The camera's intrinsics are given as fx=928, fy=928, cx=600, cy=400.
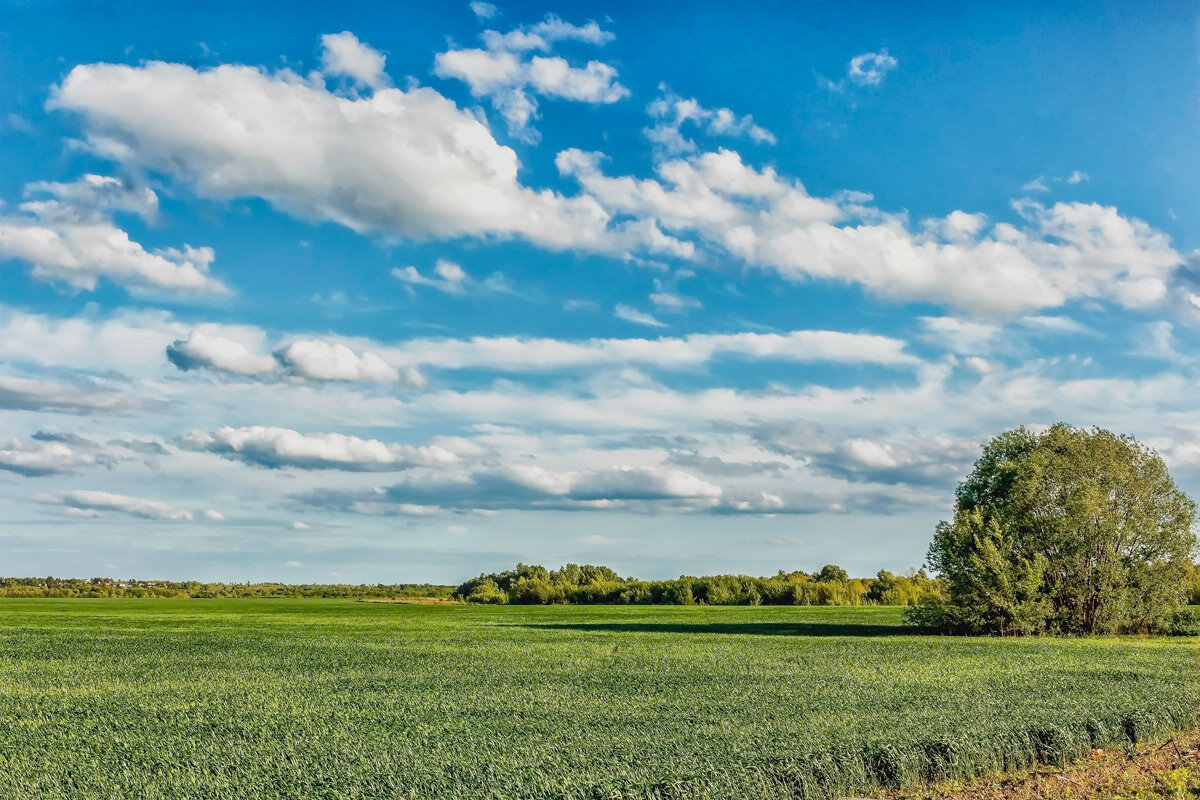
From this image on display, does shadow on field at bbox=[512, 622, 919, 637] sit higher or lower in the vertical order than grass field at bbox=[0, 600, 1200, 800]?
lower

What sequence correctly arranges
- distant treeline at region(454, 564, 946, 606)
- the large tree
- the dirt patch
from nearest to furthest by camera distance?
the dirt patch < the large tree < distant treeline at region(454, 564, 946, 606)

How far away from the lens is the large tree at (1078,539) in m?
35.5

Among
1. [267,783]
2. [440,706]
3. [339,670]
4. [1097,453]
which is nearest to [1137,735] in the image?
[440,706]

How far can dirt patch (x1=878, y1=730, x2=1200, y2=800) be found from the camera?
33.9 feet

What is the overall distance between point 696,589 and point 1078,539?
62.5m

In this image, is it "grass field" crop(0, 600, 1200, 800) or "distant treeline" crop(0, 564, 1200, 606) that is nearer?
"grass field" crop(0, 600, 1200, 800)

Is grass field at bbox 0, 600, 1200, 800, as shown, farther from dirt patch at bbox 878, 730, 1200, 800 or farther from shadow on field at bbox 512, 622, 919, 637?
shadow on field at bbox 512, 622, 919, 637

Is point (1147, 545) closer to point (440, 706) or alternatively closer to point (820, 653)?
point (820, 653)

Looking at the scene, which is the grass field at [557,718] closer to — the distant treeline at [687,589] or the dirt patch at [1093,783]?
the dirt patch at [1093,783]

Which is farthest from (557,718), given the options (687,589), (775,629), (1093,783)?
(687,589)

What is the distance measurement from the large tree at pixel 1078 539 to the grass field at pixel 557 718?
9469 millimetres

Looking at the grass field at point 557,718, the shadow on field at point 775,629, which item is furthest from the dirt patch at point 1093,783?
the shadow on field at point 775,629

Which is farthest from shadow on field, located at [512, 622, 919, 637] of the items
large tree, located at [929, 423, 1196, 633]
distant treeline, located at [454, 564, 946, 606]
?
distant treeline, located at [454, 564, 946, 606]

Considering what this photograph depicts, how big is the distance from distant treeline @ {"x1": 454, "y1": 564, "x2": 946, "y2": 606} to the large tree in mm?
37939
